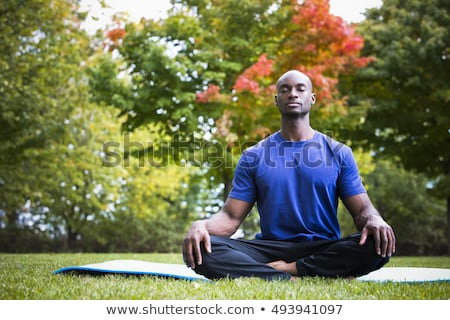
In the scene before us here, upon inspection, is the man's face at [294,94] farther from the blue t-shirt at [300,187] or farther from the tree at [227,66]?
the tree at [227,66]

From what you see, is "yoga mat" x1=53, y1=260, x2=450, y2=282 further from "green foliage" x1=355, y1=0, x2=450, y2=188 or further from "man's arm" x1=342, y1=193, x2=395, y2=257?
"green foliage" x1=355, y1=0, x2=450, y2=188

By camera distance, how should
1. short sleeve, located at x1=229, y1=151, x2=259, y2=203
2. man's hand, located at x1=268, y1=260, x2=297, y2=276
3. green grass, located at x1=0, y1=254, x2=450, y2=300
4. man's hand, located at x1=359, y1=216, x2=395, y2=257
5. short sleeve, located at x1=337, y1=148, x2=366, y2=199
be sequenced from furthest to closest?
short sleeve, located at x1=229, y1=151, x2=259, y2=203
short sleeve, located at x1=337, y1=148, x2=366, y2=199
man's hand, located at x1=268, y1=260, x2=297, y2=276
man's hand, located at x1=359, y1=216, x2=395, y2=257
green grass, located at x1=0, y1=254, x2=450, y2=300

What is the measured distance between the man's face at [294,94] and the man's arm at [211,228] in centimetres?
82

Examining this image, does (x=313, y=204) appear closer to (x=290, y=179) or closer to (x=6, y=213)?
(x=290, y=179)

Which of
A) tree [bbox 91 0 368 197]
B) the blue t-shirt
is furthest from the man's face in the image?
tree [bbox 91 0 368 197]

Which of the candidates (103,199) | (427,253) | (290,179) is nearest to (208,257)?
(290,179)

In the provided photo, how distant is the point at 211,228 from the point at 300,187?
766 mm

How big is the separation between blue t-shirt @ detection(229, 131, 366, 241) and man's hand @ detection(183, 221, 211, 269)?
59 cm

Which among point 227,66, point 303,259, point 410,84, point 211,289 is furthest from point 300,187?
point 410,84

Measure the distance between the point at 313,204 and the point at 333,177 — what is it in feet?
0.85

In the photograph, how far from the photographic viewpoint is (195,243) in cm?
353

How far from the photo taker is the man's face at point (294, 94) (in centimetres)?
402

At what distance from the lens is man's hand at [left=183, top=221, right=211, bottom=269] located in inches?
139

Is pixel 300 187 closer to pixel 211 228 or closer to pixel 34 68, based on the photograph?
pixel 211 228
